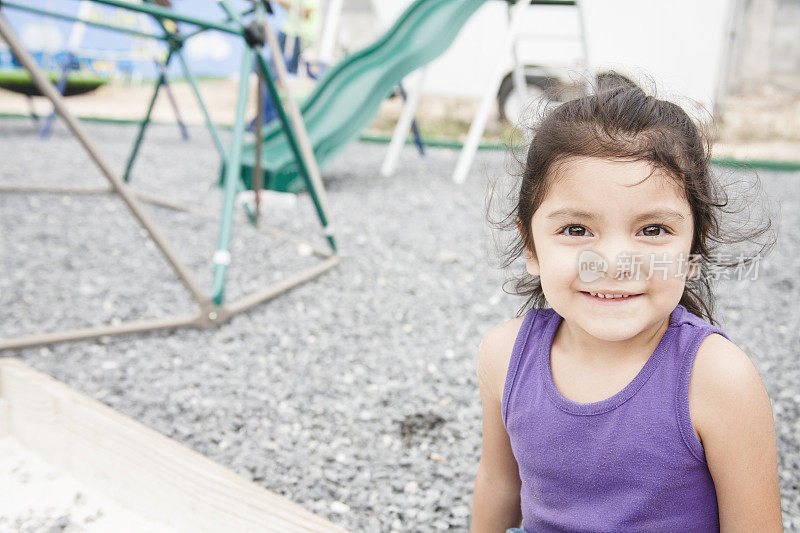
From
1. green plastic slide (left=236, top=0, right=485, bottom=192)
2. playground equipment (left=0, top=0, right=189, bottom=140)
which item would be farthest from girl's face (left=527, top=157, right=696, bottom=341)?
green plastic slide (left=236, top=0, right=485, bottom=192)

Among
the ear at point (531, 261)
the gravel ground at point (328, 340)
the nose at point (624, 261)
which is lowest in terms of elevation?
the gravel ground at point (328, 340)

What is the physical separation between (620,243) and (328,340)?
64.9 inches

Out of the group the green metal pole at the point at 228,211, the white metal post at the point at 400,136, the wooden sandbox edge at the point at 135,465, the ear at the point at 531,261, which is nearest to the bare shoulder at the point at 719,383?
the ear at the point at 531,261

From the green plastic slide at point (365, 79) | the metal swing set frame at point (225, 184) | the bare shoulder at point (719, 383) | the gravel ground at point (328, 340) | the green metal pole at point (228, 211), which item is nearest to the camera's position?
the bare shoulder at point (719, 383)

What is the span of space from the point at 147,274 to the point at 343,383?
52.8 inches

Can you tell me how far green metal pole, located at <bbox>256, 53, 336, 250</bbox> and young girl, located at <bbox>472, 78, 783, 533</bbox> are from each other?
1.78 metres

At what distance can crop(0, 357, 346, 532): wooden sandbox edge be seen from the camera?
1183 mm

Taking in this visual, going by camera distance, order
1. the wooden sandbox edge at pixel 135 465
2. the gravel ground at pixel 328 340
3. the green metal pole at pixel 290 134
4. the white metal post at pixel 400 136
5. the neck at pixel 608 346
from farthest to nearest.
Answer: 1. the white metal post at pixel 400 136
2. the green metal pole at pixel 290 134
3. the gravel ground at pixel 328 340
4. the wooden sandbox edge at pixel 135 465
5. the neck at pixel 608 346

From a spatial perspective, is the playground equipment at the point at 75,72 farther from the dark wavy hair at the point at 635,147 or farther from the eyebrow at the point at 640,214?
the eyebrow at the point at 640,214

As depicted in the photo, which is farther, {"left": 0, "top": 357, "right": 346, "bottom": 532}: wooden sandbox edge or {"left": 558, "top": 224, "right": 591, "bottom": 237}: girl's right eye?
{"left": 0, "top": 357, "right": 346, "bottom": 532}: wooden sandbox edge

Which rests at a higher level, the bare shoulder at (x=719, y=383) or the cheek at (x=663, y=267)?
the cheek at (x=663, y=267)

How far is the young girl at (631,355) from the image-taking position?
841mm

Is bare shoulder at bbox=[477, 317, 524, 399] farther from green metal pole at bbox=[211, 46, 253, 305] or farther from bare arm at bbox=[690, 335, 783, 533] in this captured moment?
green metal pole at bbox=[211, 46, 253, 305]

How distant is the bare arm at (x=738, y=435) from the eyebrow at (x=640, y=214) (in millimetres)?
172
